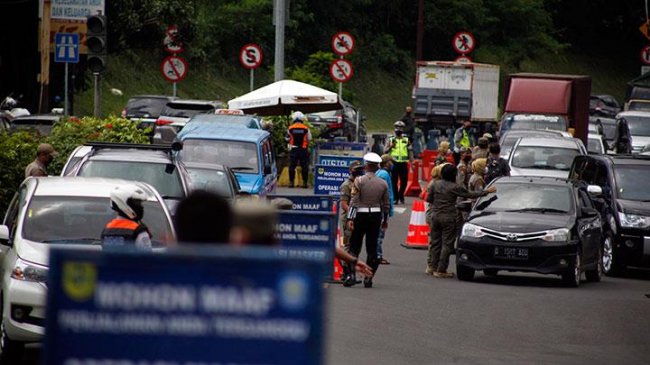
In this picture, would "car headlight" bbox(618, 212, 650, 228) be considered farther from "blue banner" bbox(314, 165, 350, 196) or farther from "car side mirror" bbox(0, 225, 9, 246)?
Answer: "car side mirror" bbox(0, 225, 9, 246)

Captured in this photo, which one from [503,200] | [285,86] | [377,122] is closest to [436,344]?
[503,200]

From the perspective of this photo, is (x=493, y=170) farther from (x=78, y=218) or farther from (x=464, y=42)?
(x=464, y=42)

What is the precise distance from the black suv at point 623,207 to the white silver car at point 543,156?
194 inches

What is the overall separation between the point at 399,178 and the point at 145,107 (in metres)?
11.5

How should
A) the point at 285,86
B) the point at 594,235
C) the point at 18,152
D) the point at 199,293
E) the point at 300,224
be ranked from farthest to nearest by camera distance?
the point at 285,86, the point at 594,235, the point at 18,152, the point at 300,224, the point at 199,293

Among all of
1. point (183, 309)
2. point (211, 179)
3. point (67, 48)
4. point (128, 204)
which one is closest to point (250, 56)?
point (67, 48)

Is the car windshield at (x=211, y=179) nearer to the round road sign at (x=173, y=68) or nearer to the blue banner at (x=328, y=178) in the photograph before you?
the blue banner at (x=328, y=178)

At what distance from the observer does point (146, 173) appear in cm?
1869

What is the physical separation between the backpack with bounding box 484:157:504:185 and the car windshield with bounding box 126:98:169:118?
16061 mm

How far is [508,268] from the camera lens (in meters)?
20.2

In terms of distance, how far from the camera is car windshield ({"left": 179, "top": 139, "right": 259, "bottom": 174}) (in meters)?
26.0

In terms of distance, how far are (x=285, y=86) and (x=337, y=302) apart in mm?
17318

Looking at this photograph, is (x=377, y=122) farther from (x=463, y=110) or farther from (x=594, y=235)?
(x=594, y=235)

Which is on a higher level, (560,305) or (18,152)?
(18,152)
